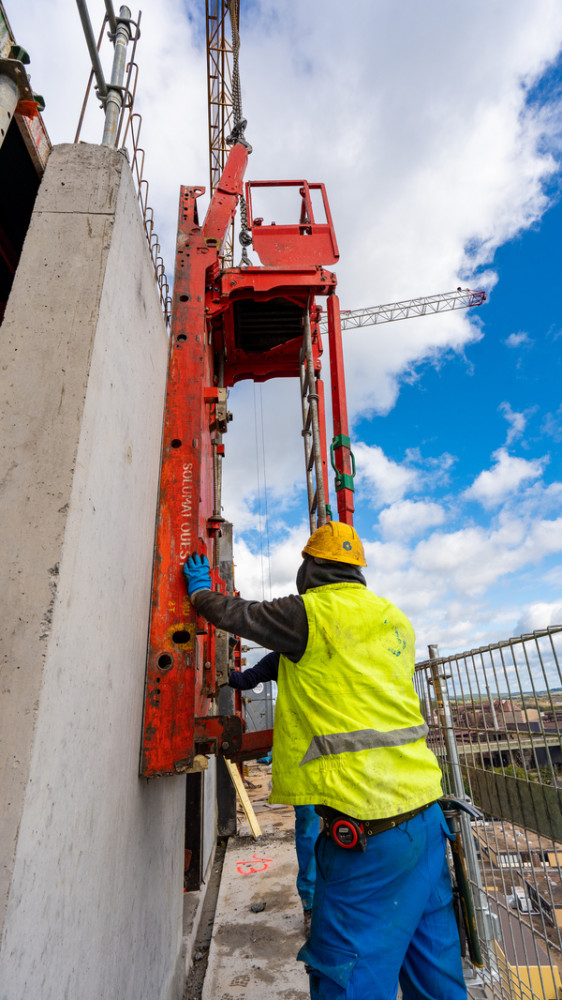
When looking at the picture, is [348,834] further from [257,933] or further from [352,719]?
[257,933]

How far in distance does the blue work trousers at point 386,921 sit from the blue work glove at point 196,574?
3.73ft

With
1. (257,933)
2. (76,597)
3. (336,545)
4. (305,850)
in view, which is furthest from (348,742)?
(257,933)

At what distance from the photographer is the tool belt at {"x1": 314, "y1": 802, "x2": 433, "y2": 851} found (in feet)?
6.06

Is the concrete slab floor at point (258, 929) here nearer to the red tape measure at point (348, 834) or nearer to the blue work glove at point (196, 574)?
the red tape measure at point (348, 834)

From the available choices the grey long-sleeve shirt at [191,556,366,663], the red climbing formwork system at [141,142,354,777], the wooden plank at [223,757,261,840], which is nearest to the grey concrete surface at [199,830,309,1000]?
the wooden plank at [223,757,261,840]

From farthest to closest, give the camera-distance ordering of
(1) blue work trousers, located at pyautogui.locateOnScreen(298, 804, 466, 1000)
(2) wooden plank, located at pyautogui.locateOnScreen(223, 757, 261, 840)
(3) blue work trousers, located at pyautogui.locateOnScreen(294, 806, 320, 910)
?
1. (2) wooden plank, located at pyautogui.locateOnScreen(223, 757, 261, 840)
2. (3) blue work trousers, located at pyautogui.locateOnScreen(294, 806, 320, 910)
3. (1) blue work trousers, located at pyautogui.locateOnScreen(298, 804, 466, 1000)

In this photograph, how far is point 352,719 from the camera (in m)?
1.98

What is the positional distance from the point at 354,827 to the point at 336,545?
1.13 meters

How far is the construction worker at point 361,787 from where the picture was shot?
5.98ft

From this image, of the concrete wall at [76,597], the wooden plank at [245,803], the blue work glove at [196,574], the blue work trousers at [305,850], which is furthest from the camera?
the wooden plank at [245,803]

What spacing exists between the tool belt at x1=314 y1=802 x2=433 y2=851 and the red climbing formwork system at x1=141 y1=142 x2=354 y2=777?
64 centimetres

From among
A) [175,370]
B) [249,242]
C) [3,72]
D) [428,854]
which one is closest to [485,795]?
[428,854]

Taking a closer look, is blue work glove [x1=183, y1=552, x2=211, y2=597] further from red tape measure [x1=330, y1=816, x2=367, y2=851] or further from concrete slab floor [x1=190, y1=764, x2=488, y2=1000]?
concrete slab floor [x1=190, y1=764, x2=488, y2=1000]

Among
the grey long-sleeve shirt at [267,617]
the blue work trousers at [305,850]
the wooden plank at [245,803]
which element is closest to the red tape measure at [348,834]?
the grey long-sleeve shirt at [267,617]
